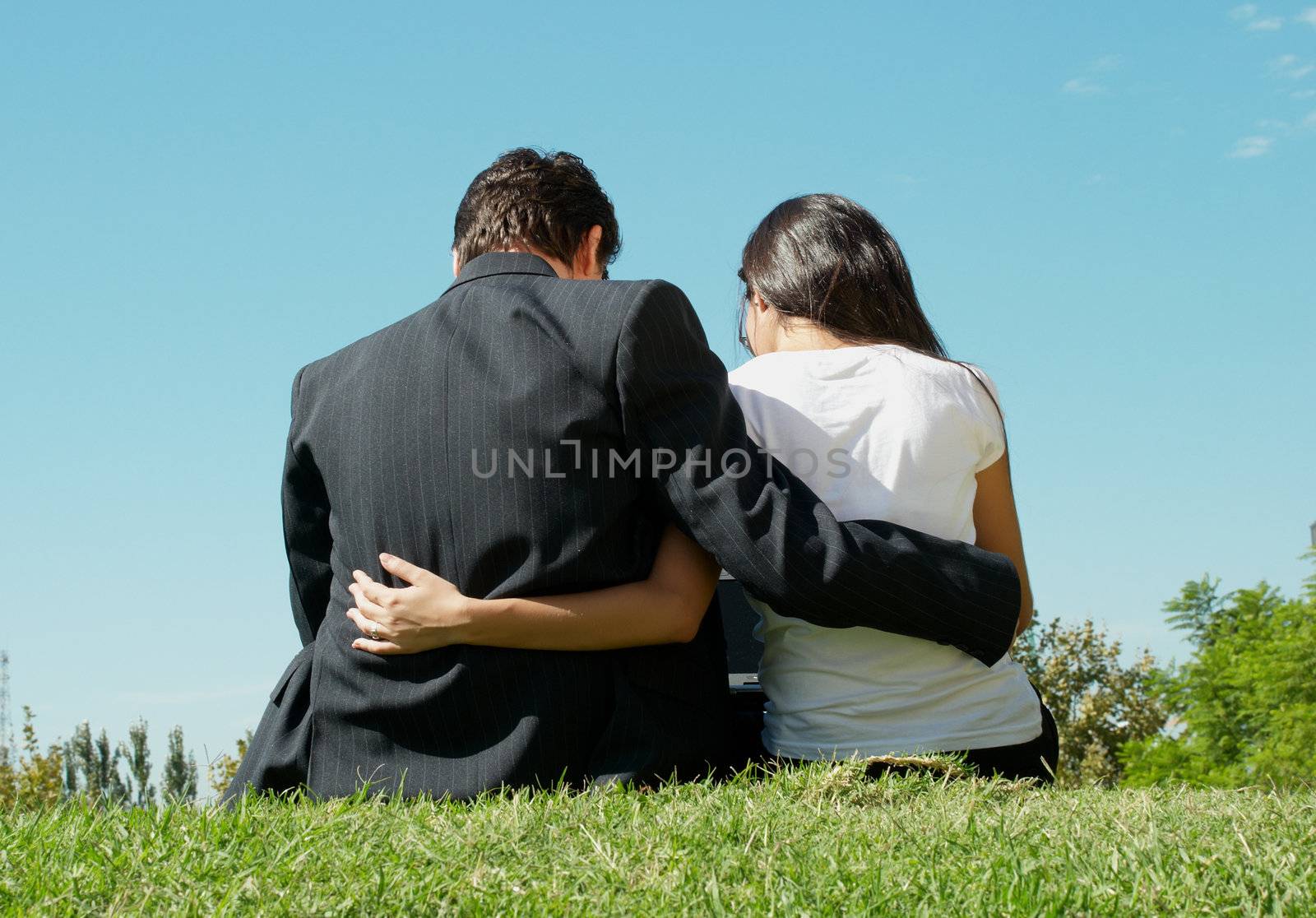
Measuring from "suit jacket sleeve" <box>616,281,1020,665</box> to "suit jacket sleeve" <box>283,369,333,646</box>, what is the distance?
40.4 inches

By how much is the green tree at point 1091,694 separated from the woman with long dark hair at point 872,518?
46.8ft

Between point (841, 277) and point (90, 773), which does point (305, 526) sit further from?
point (90, 773)

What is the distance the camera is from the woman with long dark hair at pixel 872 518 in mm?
2676

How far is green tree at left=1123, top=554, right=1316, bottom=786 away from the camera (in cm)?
1462

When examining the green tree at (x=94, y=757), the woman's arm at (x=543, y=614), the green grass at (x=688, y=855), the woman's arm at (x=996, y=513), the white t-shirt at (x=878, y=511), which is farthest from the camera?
the green tree at (x=94, y=757)

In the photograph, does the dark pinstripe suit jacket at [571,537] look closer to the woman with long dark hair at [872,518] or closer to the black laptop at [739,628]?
the woman with long dark hair at [872,518]

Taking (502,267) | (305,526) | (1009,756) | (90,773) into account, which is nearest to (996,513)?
(1009,756)

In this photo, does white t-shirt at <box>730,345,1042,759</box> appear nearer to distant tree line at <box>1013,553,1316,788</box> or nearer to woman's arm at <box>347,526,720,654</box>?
woman's arm at <box>347,526,720,654</box>

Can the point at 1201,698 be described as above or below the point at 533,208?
below

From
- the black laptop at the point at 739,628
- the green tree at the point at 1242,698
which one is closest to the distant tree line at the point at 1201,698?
the green tree at the point at 1242,698

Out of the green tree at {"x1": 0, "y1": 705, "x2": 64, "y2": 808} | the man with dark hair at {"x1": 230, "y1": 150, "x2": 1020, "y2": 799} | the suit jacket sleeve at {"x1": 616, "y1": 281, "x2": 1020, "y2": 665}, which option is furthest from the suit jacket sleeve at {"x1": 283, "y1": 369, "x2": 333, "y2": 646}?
the green tree at {"x1": 0, "y1": 705, "x2": 64, "y2": 808}

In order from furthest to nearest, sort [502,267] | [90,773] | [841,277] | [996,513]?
[90,773]
[841,277]
[996,513]
[502,267]

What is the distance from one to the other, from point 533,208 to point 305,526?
1.07m

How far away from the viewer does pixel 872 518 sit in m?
2.83
